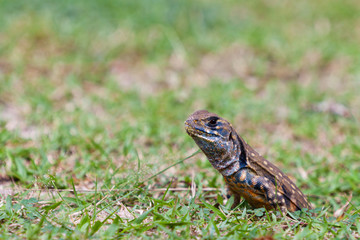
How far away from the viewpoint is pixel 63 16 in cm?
949

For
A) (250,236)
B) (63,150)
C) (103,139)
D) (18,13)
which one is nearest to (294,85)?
(103,139)

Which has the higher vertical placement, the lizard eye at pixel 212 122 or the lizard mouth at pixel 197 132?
the lizard eye at pixel 212 122

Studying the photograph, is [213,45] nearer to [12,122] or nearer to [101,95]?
[101,95]

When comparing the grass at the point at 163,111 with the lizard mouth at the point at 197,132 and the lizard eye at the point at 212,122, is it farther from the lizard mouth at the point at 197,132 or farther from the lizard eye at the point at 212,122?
the lizard eye at the point at 212,122

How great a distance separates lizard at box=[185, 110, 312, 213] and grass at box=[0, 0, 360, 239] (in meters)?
0.17

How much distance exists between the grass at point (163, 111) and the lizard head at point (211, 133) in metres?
0.51

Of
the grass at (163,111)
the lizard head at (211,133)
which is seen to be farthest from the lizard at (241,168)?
the grass at (163,111)

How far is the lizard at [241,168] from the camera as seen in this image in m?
3.85

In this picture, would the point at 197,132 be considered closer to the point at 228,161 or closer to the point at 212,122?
the point at 212,122

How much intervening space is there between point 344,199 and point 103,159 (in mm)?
2941

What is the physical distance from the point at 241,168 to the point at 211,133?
438mm

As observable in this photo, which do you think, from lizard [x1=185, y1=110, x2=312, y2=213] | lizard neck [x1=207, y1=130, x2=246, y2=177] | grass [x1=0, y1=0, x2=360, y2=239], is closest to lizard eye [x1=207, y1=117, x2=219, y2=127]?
lizard [x1=185, y1=110, x2=312, y2=213]

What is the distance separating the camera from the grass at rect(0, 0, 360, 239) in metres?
3.60

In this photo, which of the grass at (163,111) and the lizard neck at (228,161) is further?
the lizard neck at (228,161)
